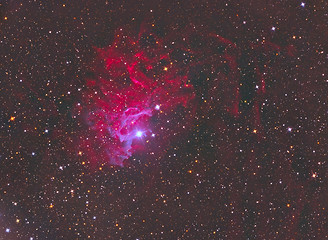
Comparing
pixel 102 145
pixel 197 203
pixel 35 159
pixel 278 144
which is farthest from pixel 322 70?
pixel 35 159

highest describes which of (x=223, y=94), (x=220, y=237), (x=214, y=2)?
(x=214, y=2)

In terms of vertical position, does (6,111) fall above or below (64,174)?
above

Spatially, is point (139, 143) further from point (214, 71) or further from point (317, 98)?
point (317, 98)

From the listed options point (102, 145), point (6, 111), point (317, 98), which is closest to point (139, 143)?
point (102, 145)

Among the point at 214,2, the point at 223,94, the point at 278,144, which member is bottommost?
the point at 278,144

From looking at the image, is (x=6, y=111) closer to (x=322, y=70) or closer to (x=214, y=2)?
(x=214, y=2)

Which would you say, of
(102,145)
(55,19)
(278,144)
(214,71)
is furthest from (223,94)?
(55,19)

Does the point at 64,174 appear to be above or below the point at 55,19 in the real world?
below

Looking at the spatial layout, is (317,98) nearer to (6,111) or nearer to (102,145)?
(102,145)
